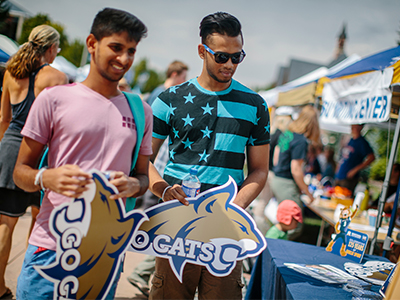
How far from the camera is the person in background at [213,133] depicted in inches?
68.3

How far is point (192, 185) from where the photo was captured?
5.51 ft

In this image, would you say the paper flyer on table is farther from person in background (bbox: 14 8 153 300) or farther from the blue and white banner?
the blue and white banner

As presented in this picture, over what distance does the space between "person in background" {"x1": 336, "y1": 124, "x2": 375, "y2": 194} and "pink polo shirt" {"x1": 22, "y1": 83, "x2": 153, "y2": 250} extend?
6.68m

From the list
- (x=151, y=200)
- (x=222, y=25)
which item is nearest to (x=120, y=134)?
(x=222, y=25)

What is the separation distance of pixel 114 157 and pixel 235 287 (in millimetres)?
1012

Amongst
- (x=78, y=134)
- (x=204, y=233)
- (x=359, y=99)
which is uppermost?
(x=359, y=99)

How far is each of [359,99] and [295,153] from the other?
3.41ft

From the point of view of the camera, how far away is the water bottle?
1669 millimetres

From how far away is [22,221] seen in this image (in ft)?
14.8

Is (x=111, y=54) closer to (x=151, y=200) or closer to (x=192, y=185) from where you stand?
(x=192, y=185)

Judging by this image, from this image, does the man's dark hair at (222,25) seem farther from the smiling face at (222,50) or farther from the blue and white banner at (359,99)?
the blue and white banner at (359,99)

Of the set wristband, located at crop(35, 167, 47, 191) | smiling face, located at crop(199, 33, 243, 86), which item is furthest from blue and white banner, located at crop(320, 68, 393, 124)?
→ wristband, located at crop(35, 167, 47, 191)

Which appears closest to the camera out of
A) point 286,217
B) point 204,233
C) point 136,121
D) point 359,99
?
point 136,121

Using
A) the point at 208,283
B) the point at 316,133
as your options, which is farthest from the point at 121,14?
the point at 316,133
